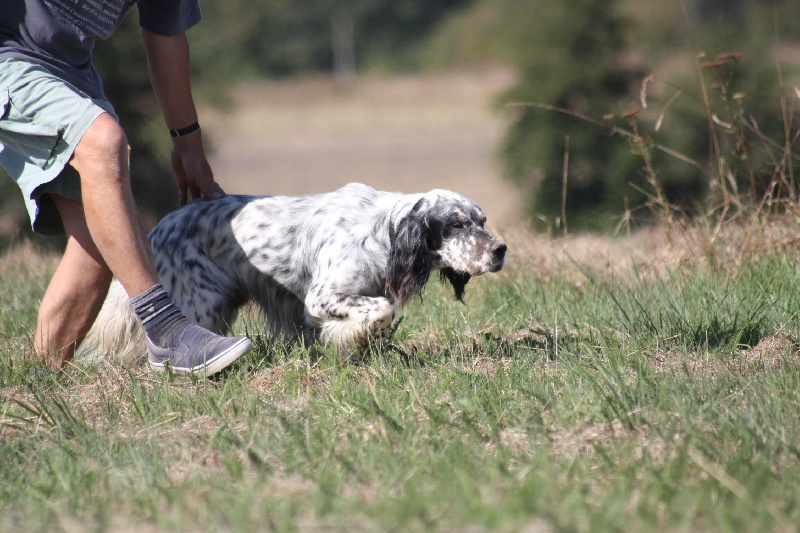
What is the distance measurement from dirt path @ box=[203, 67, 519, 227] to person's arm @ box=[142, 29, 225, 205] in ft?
25.5

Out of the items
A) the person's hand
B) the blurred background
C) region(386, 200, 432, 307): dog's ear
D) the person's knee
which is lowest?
the blurred background

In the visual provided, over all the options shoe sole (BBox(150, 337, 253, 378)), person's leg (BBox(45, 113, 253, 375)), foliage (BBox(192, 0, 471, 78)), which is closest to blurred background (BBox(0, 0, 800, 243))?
shoe sole (BBox(150, 337, 253, 378))

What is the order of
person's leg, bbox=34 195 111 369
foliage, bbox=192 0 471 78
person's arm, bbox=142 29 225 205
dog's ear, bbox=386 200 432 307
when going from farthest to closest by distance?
foliage, bbox=192 0 471 78, person's arm, bbox=142 29 225 205, dog's ear, bbox=386 200 432 307, person's leg, bbox=34 195 111 369

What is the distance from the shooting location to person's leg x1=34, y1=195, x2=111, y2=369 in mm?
4023

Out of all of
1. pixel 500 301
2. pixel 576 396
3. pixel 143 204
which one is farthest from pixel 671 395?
pixel 143 204

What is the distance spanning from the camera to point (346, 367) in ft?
12.6

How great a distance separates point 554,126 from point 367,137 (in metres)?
18.3

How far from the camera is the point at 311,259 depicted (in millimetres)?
4355

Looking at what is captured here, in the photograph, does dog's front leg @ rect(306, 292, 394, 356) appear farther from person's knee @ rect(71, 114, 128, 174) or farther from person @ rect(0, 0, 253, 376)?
person's knee @ rect(71, 114, 128, 174)

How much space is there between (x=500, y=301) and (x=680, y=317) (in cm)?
107

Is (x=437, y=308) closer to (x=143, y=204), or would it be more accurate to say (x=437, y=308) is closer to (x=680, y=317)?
(x=680, y=317)

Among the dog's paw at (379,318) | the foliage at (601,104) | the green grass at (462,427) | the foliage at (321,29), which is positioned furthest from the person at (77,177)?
the foliage at (321,29)

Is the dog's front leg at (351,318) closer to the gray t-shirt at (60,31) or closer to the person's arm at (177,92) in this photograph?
the person's arm at (177,92)

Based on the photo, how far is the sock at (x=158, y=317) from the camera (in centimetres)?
371
